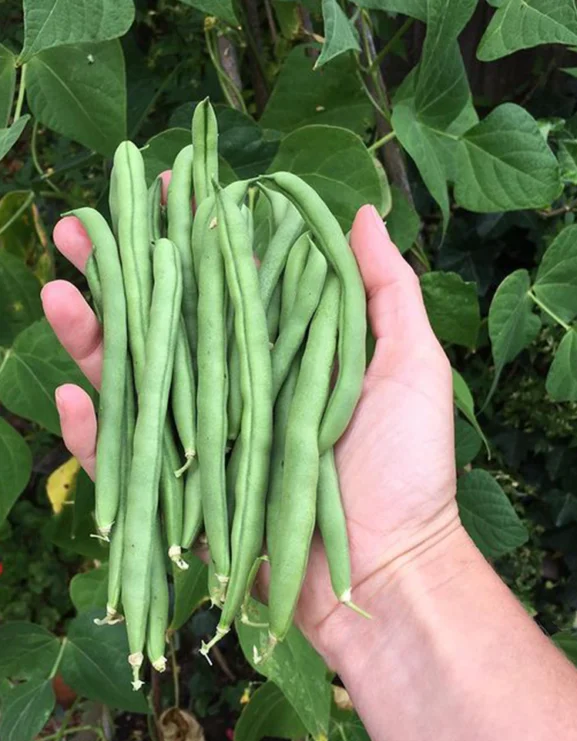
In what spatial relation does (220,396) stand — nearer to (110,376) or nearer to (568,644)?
(110,376)

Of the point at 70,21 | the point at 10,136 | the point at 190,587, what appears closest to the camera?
the point at 70,21

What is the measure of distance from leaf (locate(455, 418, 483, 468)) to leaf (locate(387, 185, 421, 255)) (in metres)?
0.26

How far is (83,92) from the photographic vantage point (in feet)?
2.79

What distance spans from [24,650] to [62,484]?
11.5 inches

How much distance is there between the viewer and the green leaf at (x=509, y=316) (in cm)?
97

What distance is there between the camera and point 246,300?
2.35 ft

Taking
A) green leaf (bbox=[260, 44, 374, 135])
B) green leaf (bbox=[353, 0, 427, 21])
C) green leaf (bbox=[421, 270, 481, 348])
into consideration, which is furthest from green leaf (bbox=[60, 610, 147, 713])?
green leaf (bbox=[353, 0, 427, 21])

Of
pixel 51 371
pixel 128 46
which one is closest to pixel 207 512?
pixel 51 371

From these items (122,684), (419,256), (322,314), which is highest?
(322,314)

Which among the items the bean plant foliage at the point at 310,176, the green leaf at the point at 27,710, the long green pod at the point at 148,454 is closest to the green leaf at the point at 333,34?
the bean plant foliage at the point at 310,176

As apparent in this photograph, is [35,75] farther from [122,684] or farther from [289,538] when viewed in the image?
[122,684]

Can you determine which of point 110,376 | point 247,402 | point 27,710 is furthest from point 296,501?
point 27,710

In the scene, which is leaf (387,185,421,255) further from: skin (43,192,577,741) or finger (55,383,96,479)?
finger (55,383,96,479)

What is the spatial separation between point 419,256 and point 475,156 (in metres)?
0.23
